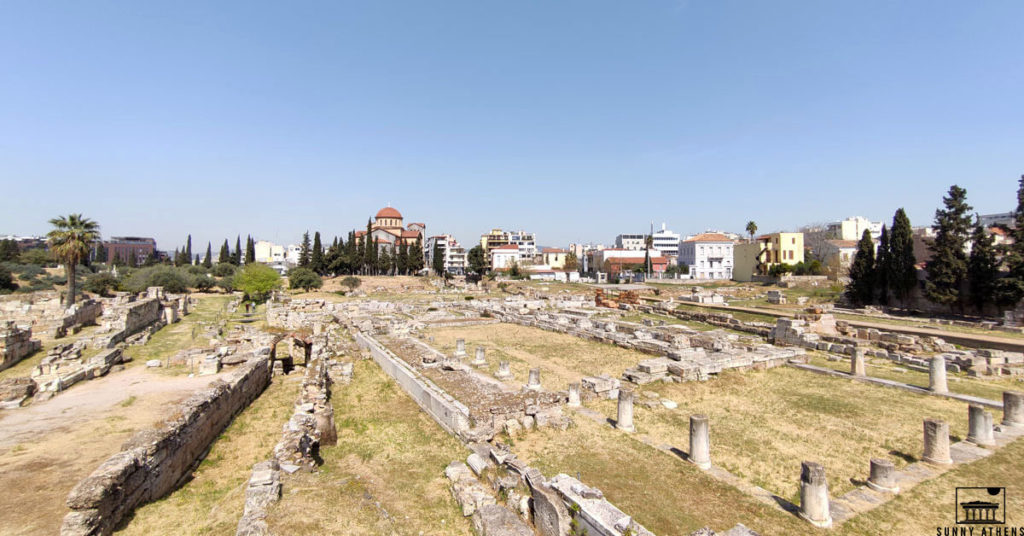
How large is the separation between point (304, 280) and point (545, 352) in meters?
50.1

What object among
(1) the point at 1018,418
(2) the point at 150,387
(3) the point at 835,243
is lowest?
(2) the point at 150,387

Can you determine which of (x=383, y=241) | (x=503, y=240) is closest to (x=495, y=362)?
(x=383, y=241)

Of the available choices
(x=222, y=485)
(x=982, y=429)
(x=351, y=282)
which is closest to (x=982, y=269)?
(x=982, y=429)

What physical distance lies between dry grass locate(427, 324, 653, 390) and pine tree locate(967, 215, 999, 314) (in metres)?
29.0

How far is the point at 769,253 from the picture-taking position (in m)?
64.4

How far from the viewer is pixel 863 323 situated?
89.2 feet

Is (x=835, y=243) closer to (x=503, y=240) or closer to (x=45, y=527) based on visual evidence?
(x=503, y=240)

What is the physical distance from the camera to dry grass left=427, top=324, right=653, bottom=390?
1641 cm

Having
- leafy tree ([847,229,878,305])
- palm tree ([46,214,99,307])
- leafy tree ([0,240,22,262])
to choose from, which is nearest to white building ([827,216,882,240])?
leafy tree ([847,229,878,305])

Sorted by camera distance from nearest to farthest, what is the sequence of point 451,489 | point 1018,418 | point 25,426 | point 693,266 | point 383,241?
point 451,489 < point 1018,418 < point 25,426 < point 693,266 < point 383,241

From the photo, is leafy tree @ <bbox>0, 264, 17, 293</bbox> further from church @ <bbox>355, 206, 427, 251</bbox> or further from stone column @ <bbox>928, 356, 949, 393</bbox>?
stone column @ <bbox>928, 356, 949, 393</bbox>

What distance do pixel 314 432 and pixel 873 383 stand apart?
56.2 ft

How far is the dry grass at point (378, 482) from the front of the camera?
20.5 ft

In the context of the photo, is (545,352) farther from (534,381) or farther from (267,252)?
(267,252)
